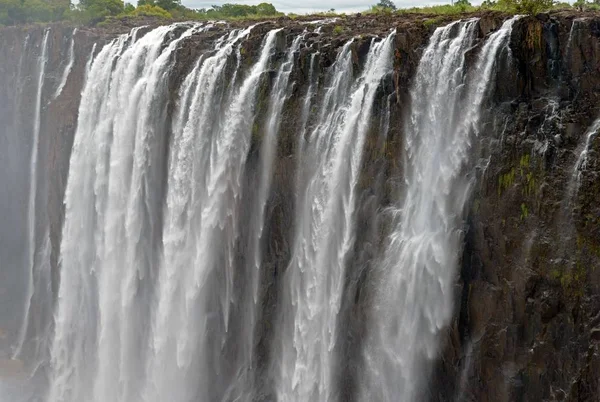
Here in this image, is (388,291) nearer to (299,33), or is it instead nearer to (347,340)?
(347,340)

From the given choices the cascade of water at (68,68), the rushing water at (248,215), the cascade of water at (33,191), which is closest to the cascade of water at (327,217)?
the rushing water at (248,215)

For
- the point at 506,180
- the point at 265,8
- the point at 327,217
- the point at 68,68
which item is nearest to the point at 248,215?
the point at 327,217

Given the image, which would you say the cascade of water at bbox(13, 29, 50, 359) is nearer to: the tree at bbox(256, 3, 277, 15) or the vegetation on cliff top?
the vegetation on cliff top

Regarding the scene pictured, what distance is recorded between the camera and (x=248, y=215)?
22719 millimetres

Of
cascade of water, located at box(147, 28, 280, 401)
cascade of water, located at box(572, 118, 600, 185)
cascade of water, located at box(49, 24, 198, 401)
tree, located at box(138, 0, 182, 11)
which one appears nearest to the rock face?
cascade of water, located at box(572, 118, 600, 185)

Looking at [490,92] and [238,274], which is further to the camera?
[238,274]

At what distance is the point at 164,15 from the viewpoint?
3831 cm

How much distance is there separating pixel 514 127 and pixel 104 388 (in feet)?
53.4

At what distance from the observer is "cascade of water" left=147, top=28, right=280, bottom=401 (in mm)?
22750

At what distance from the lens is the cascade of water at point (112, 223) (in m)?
25.5

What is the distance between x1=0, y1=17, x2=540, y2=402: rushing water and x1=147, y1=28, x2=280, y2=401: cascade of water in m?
0.06

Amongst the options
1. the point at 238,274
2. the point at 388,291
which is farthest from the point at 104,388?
the point at 388,291

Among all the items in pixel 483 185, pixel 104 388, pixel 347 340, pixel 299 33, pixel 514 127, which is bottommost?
pixel 104 388

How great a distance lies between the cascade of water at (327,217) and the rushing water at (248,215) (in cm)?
5
